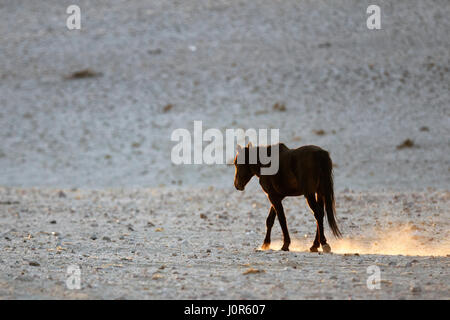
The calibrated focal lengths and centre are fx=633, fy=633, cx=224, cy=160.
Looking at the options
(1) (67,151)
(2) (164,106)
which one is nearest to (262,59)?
(2) (164,106)

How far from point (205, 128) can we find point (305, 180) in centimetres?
2224

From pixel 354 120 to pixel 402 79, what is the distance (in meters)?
5.22

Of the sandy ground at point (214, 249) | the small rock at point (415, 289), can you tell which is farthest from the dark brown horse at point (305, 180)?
the small rock at point (415, 289)

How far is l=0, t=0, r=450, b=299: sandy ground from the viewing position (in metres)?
8.23

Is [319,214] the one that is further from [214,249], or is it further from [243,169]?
[214,249]

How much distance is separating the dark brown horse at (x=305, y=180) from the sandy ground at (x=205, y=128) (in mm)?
581

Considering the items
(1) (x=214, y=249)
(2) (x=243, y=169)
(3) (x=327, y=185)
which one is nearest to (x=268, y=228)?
(1) (x=214, y=249)

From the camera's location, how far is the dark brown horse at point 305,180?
9.59 metres

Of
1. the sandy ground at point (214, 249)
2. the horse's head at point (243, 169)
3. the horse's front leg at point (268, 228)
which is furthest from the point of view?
the horse's head at point (243, 169)

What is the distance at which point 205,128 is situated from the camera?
104 ft

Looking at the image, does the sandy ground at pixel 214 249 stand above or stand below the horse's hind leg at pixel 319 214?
below

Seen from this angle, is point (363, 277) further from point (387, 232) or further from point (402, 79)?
point (402, 79)

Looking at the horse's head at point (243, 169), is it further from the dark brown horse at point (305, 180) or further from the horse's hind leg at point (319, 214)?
the horse's hind leg at point (319, 214)

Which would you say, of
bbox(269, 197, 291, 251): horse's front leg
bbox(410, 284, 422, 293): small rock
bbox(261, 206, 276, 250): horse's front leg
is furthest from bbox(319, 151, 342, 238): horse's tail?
bbox(410, 284, 422, 293): small rock
